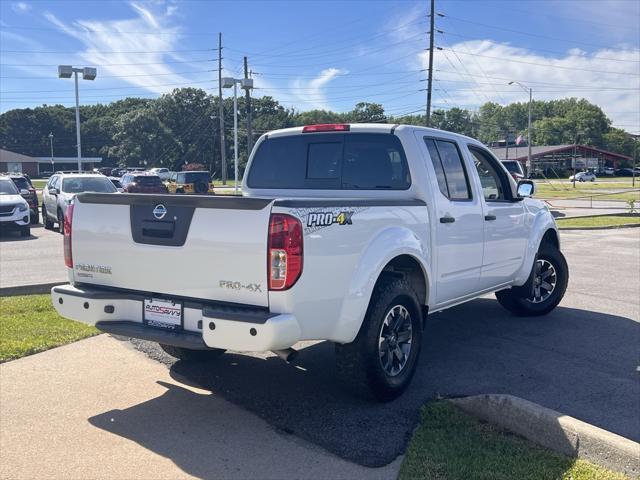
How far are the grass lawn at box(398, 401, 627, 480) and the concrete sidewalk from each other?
21 centimetres

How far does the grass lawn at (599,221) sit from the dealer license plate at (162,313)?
16775 mm

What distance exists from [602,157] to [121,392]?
117536mm

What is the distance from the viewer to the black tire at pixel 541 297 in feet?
24.8

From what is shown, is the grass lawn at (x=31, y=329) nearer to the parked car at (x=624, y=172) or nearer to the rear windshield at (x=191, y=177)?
the rear windshield at (x=191, y=177)

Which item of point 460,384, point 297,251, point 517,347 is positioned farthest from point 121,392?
point 517,347

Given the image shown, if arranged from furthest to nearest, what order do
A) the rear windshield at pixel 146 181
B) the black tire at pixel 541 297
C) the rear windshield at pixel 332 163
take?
the rear windshield at pixel 146 181
the black tire at pixel 541 297
the rear windshield at pixel 332 163

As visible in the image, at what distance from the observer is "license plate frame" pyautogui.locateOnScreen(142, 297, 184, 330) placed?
4.26m

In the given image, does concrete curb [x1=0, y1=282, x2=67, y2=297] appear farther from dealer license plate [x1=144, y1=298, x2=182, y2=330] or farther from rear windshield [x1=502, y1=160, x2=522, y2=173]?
rear windshield [x1=502, y1=160, x2=522, y2=173]

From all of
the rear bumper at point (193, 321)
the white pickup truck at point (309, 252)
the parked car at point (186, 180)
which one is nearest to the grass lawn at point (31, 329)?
the white pickup truck at point (309, 252)

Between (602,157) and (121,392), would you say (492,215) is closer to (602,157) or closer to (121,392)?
(121,392)

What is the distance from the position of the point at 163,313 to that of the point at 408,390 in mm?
2050

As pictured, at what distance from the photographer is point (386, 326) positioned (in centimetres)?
473

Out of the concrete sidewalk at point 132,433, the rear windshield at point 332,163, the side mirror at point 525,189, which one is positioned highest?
the rear windshield at point 332,163

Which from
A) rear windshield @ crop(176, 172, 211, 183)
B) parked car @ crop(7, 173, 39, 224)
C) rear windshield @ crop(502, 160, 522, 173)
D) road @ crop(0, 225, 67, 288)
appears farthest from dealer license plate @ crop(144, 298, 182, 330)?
rear windshield @ crop(176, 172, 211, 183)
